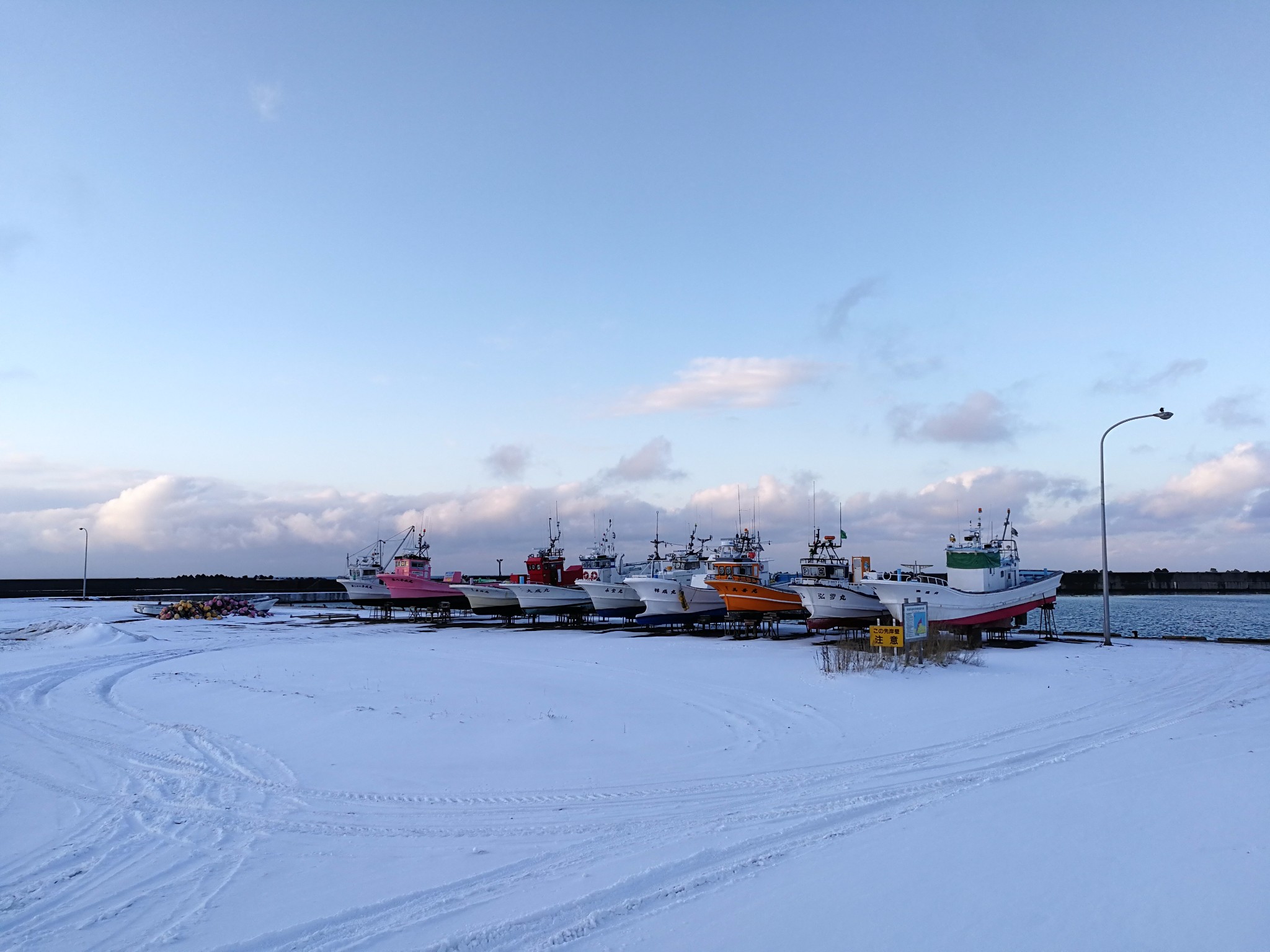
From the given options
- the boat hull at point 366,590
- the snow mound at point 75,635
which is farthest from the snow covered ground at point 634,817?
the boat hull at point 366,590

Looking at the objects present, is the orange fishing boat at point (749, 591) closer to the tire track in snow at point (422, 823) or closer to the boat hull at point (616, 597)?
the boat hull at point (616, 597)

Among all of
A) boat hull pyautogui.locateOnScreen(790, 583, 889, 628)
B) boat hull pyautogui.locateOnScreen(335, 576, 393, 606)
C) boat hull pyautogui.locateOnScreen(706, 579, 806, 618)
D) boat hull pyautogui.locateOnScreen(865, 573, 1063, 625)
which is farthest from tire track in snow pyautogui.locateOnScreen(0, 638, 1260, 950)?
boat hull pyautogui.locateOnScreen(335, 576, 393, 606)

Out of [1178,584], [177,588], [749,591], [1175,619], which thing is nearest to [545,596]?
[749,591]

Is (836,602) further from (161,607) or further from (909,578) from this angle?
(161,607)

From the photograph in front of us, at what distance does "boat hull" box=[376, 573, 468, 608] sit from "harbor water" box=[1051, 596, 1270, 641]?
45.8 meters

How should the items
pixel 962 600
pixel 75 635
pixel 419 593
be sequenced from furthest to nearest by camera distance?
pixel 419 593 < pixel 962 600 < pixel 75 635

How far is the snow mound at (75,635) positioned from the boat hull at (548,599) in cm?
2466

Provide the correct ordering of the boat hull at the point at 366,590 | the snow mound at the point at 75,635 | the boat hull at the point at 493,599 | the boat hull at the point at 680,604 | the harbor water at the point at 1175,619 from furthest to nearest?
the boat hull at the point at 366,590, the boat hull at the point at 493,599, the harbor water at the point at 1175,619, the boat hull at the point at 680,604, the snow mound at the point at 75,635

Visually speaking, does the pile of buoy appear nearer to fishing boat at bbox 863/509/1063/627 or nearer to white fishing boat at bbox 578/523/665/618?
white fishing boat at bbox 578/523/665/618

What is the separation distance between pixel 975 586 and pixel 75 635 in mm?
42496

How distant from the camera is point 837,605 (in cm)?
3762

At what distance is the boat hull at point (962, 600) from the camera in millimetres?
34500

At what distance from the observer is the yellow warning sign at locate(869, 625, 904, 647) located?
2352 cm

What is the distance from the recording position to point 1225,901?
6219 mm
